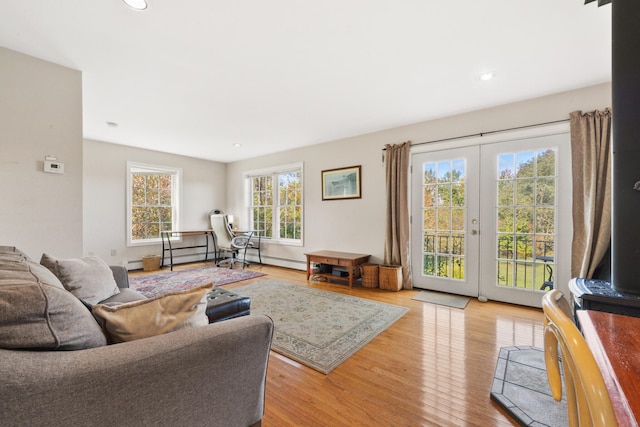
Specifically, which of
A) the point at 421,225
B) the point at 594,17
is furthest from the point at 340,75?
the point at 421,225

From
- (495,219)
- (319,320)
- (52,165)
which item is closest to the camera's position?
(52,165)

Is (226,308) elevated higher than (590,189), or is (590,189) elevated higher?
(590,189)

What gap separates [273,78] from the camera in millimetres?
2668

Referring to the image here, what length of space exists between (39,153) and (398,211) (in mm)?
3960

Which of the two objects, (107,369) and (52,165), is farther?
(52,165)

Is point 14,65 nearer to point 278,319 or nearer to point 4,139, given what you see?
point 4,139

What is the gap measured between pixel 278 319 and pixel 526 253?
295 centimetres

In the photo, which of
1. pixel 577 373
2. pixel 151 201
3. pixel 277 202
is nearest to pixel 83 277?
pixel 577 373

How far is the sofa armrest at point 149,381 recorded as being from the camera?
664mm

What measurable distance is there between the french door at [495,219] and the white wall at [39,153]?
A: 3947 millimetres

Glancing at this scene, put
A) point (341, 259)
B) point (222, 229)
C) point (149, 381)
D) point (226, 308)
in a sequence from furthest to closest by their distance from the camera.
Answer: point (222, 229) → point (341, 259) → point (226, 308) → point (149, 381)

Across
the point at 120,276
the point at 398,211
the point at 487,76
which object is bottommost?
the point at 120,276

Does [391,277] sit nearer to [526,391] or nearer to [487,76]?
[526,391]

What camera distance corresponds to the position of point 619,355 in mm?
739
